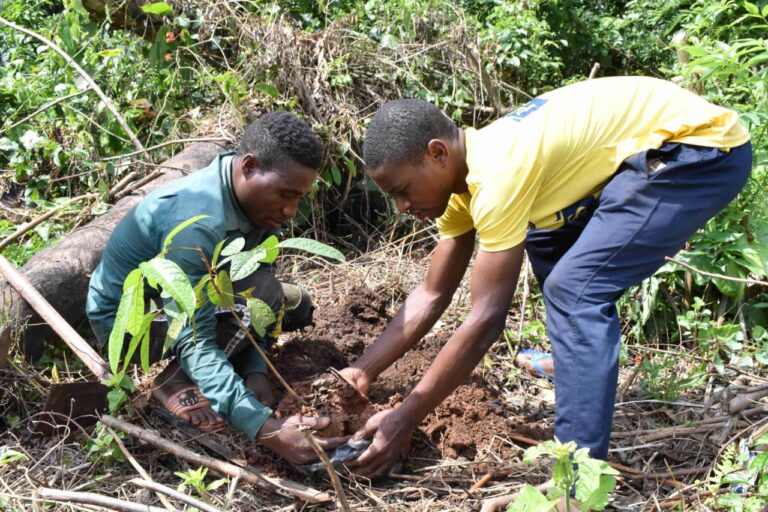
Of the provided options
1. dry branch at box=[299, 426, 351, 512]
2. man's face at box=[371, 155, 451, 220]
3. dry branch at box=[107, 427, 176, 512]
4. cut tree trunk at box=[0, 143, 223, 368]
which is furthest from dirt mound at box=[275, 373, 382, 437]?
cut tree trunk at box=[0, 143, 223, 368]

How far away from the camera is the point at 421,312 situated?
10.1ft

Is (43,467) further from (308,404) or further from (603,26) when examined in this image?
(603,26)

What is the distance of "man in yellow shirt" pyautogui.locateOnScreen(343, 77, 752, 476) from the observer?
2.38m

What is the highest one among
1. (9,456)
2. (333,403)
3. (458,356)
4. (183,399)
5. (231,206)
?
(231,206)

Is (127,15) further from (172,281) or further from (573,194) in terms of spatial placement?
(172,281)

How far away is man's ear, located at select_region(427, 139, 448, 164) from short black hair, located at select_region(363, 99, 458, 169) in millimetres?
18

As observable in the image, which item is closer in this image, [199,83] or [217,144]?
[217,144]

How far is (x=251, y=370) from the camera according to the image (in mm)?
3107

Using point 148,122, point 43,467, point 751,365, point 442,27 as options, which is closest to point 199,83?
point 148,122

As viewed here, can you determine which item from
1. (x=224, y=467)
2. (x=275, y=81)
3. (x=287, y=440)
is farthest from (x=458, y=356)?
(x=275, y=81)

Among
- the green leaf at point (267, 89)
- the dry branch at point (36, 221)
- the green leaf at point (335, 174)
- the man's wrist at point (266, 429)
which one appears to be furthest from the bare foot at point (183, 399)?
the green leaf at point (267, 89)

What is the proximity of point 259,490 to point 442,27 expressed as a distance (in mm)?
3621

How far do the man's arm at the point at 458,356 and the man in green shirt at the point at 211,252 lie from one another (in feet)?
0.55

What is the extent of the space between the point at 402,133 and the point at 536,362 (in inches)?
56.5
